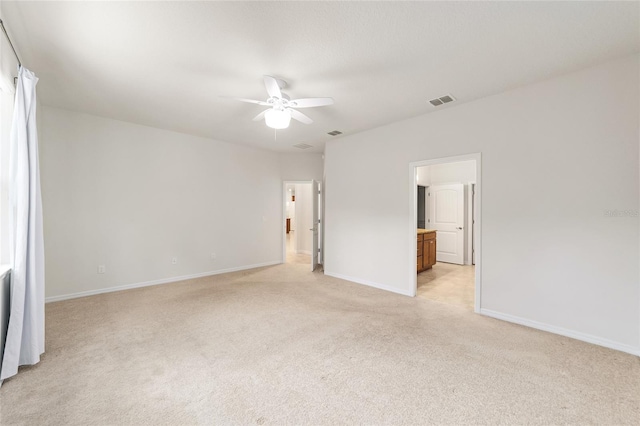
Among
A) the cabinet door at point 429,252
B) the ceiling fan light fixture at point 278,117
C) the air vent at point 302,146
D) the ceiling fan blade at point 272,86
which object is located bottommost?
the cabinet door at point 429,252

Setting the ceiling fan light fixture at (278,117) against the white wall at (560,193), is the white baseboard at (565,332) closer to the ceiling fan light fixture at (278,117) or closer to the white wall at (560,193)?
the white wall at (560,193)

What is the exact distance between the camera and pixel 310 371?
2164mm

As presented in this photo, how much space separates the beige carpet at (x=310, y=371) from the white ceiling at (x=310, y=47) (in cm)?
274

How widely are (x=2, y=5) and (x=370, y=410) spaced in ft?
12.5

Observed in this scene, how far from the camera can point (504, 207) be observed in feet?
10.5

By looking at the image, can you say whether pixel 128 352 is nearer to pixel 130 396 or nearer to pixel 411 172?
pixel 130 396

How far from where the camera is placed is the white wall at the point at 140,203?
388 centimetres

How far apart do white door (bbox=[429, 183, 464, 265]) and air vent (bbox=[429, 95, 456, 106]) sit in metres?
3.63

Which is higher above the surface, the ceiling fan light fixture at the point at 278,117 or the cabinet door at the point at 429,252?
the ceiling fan light fixture at the point at 278,117

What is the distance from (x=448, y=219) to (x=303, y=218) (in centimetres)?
402

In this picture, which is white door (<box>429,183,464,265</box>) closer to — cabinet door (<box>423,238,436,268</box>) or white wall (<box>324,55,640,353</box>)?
cabinet door (<box>423,238,436,268</box>)

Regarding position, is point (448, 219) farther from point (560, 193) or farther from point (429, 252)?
point (560, 193)

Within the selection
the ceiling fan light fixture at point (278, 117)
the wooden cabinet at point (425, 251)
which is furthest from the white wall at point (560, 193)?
the ceiling fan light fixture at point (278, 117)

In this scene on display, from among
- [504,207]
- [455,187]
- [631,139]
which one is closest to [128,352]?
[504,207]
